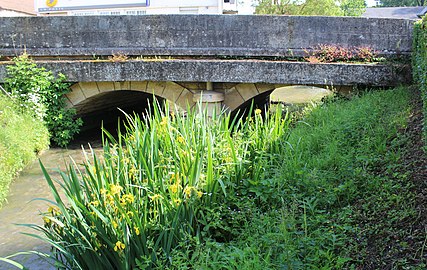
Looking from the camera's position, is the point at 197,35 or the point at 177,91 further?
the point at 177,91

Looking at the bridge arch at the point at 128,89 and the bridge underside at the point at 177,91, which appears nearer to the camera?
the bridge underside at the point at 177,91

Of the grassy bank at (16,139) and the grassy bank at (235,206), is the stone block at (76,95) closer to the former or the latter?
the grassy bank at (16,139)

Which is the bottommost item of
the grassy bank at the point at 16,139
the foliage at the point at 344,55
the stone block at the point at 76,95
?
the grassy bank at the point at 16,139

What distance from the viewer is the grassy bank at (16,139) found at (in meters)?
7.52

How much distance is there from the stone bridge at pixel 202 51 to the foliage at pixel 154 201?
373cm

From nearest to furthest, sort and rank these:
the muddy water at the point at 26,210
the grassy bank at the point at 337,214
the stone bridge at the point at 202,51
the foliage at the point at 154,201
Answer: the grassy bank at the point at 337,214 < the foliage at the point at 154,201 < the muddy water at the point at 26,210 < the stone bridge at the point at 202,51

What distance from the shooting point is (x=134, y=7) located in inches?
843

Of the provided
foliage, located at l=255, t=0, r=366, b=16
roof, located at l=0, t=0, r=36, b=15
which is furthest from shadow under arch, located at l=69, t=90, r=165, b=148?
roof, located at l=0, t=0, r=36, b=15

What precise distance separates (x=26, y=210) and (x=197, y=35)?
454 centimetres

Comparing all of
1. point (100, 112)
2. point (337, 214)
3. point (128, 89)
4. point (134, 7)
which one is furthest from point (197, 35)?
point (134, 7)

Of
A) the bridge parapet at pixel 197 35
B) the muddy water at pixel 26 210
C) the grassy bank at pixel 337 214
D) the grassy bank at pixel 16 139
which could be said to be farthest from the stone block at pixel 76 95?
the grassy bank at pixel 337 214

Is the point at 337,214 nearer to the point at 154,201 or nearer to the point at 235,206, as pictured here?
the point at 235,206

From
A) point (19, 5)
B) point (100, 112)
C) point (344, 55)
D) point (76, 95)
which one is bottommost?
point (100, 112)

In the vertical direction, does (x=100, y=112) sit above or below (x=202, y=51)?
below
